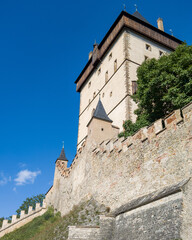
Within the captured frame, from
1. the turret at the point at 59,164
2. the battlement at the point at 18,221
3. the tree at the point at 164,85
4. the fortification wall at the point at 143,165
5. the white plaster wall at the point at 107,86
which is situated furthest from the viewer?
the battlement at the point at 18,221

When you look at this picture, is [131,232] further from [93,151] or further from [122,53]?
[122,53]

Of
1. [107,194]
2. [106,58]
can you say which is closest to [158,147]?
[107,194]

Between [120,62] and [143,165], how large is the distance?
16198 mm

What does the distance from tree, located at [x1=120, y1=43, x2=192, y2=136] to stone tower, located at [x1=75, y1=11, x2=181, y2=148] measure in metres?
5.39

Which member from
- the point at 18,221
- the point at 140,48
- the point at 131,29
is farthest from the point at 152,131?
the point at 18,221

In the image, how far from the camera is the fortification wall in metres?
7.92

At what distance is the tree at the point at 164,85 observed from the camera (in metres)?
12.7

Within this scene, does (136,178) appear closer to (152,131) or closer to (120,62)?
(152,131)

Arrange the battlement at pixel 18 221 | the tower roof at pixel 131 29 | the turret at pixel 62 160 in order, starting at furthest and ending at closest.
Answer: the turret at pixel 62 160 → the battlement at pixel 18 221 → the tower roof at pixel 131 29

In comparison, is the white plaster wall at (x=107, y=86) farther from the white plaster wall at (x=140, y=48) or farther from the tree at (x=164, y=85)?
the tree at (x=164, y=85)

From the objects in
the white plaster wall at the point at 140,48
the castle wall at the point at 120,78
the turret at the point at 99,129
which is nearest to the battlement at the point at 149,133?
the turret at the point at 99,129

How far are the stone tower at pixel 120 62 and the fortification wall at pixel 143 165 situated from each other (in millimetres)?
7986

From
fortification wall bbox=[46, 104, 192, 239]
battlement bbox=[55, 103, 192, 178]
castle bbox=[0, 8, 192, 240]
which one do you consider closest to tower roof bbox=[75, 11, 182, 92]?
castle bbox=[0, 8, 192, 240]

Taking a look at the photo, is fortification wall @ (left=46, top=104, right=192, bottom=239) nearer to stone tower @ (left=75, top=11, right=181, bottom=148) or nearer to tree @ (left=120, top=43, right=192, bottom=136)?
tree @ (left=120, top=43, right=192, bottom=136)
